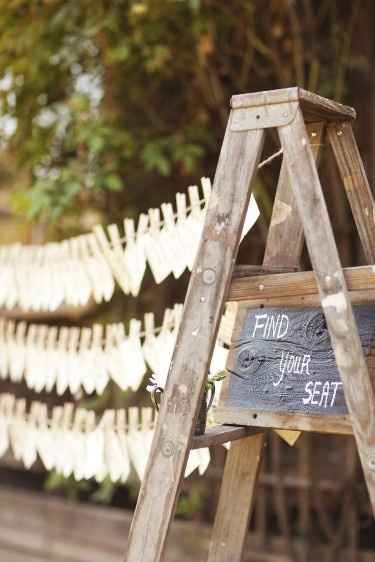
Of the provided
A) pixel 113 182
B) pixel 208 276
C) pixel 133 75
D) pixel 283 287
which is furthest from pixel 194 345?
pixel 133 75

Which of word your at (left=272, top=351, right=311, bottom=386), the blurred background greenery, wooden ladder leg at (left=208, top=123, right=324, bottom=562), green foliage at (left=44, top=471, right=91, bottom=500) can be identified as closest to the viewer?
word your at (left=272, top=351, right=311, bottom=386)

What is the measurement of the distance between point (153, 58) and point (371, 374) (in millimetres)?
2032

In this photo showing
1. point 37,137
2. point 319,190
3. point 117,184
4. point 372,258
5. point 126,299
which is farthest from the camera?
point 126,299

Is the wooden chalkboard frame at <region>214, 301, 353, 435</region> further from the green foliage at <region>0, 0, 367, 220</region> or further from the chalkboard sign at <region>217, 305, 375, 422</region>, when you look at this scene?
the green foliage at <region>0, 0, 367, 220</region>

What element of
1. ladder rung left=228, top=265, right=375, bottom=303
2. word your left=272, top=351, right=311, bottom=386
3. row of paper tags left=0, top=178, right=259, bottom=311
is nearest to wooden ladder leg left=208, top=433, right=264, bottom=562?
word your left=272, top=351, right=311, bottom=386

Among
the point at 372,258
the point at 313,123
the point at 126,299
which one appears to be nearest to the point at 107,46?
the point at 126,299

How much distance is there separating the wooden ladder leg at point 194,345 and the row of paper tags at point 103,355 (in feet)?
1.12

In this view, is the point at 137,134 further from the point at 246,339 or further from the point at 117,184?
the point at 246,339

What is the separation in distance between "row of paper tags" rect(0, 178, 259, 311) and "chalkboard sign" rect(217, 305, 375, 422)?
25 cm

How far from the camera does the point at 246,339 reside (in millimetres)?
1695

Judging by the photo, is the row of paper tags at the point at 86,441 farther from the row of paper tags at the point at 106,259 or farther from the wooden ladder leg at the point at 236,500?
the row of paper tags at the point at 106,259

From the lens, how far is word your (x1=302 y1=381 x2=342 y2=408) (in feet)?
4.92

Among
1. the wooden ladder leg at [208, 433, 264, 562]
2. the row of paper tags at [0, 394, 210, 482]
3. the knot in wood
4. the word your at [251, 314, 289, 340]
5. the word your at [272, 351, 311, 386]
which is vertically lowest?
the wooden ladder leg at [208, 433, 264, 562]

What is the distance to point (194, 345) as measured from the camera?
1506 mm
